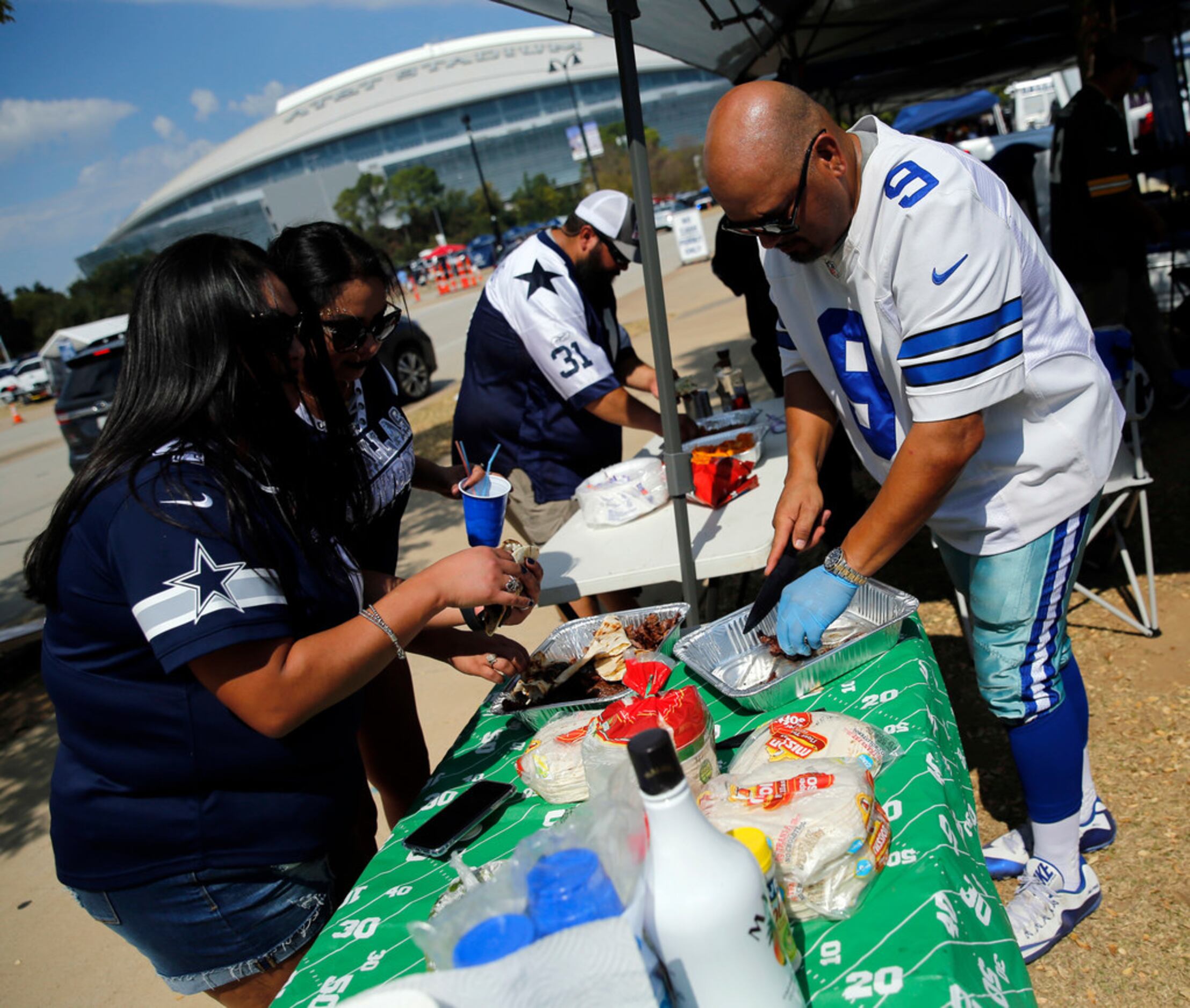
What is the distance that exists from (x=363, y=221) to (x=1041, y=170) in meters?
76.6

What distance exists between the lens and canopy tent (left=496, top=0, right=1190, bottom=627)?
7.17 feet

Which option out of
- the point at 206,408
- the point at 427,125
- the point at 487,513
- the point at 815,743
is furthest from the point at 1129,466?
the point at 427,125

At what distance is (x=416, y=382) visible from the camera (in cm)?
1291

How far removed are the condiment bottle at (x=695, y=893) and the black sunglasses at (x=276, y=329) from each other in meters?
1.06

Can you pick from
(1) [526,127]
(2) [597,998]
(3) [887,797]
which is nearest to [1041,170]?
(3) [887,797]

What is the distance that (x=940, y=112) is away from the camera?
15.4m

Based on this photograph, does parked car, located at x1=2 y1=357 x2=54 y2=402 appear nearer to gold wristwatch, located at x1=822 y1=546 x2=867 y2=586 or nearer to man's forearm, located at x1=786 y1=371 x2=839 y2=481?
man's forearm, located at x1=786 y1=371 x2=839 y2=481

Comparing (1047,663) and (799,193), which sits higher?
(799,193)

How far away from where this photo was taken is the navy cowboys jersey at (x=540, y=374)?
3.13 meters

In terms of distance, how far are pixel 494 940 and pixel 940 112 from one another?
58.8ft

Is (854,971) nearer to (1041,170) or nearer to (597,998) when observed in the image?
(597,998)

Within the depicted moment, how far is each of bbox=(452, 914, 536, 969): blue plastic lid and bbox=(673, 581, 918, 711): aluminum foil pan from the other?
0.89 metres

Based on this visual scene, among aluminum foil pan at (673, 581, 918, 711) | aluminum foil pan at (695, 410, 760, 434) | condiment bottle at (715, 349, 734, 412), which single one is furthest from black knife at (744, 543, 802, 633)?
condiment bottle at (715, 349, 734, 412)

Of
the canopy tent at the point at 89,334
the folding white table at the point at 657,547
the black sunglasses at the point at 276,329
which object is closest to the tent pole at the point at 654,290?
the folding white table at the point at 657,547
